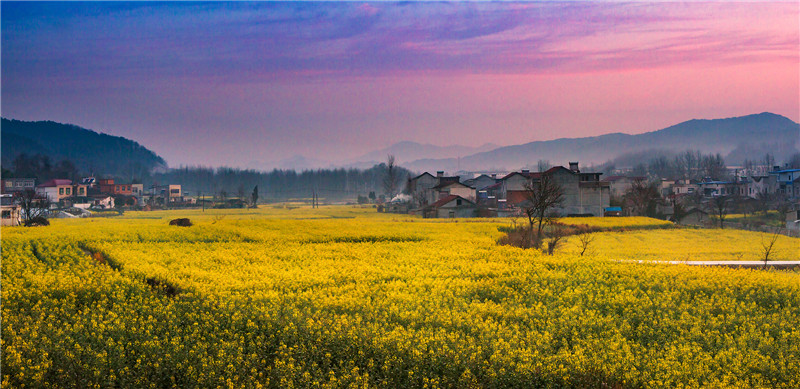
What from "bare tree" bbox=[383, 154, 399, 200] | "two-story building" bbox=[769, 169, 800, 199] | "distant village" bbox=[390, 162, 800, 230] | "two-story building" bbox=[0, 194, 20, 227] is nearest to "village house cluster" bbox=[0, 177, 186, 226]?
"two-story building" bbox=[0, 194, 20, 227]

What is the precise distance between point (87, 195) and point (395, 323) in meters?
66.6

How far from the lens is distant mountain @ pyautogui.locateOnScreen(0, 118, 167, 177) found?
348ft

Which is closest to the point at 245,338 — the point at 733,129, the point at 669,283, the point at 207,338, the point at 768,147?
the point at 207,338

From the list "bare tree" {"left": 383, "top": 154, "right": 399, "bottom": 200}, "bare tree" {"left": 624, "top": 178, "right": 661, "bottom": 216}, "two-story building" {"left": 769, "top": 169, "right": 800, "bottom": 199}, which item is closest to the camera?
"bare tree" {"left": 624, "top": 178, "right": 661, "bottom": 216}

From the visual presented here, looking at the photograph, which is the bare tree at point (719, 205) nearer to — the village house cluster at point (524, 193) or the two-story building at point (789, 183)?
the village house cluster at point (524, 193)

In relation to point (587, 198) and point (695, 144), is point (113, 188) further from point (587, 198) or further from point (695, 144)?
point (695, 144)

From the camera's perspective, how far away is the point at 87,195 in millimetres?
67562

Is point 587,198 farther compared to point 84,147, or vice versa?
point 84,147

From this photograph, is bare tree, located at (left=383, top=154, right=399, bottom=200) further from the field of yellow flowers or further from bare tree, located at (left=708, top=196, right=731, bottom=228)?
the field of yellow flowers

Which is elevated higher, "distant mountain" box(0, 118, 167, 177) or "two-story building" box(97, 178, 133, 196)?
"distant mountain" box(0, 118, 167, 177)

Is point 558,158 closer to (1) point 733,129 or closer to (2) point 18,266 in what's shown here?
(1) point 733,129

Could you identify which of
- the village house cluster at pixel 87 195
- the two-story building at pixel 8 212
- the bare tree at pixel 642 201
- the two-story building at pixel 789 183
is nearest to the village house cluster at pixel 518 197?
the bare tree at pixel 642 201

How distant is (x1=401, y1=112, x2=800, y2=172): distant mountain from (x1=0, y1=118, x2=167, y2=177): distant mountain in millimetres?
70393

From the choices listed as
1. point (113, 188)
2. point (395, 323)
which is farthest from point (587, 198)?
point (113, 188)
